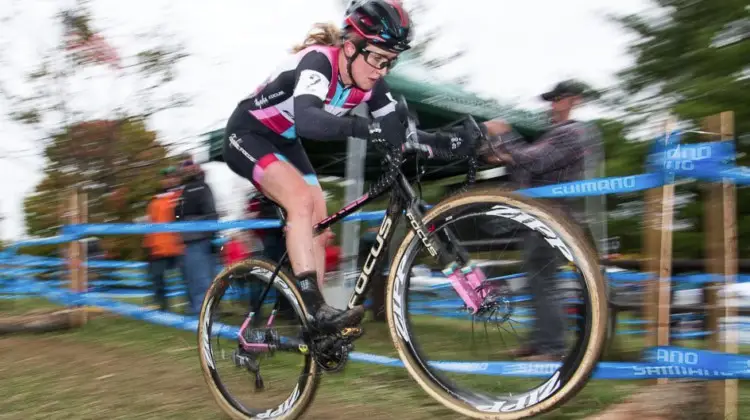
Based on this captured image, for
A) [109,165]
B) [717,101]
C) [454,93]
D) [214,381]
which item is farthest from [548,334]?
[109,165]

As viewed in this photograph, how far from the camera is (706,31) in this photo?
689 cm

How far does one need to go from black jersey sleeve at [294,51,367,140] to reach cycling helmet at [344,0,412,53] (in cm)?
24

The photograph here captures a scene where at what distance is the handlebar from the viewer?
3031 mm

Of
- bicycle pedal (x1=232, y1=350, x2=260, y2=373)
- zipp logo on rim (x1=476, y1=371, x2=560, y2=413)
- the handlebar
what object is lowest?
bicycle pedal (x1=232, y1=350, x2=260, y2=373)

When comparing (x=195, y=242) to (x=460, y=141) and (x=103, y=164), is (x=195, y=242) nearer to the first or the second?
(x=103, y=164)

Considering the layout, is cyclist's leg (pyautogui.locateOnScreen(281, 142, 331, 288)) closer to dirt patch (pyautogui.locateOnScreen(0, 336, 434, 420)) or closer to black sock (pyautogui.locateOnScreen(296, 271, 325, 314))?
black sock (pyautogui.locateOnScreen(296, 271, 325, 314))

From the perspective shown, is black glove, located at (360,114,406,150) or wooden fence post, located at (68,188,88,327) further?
wooden fence post, located at (68,188,88,327)

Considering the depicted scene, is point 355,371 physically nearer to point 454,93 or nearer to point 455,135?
point 455,135

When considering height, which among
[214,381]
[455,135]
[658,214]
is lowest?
[214,381]

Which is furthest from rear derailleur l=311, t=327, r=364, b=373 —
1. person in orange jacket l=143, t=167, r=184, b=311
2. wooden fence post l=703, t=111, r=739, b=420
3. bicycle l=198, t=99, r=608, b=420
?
person in orange jacket l=143, t=167, r=184, b=311

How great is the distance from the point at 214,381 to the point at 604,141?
4670mm

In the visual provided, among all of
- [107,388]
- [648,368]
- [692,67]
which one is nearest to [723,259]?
[648,368]

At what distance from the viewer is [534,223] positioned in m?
2.63

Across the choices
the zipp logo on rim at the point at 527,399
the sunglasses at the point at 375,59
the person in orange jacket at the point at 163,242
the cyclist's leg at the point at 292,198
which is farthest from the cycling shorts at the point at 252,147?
the person in orange jacket at the point at 163,242
